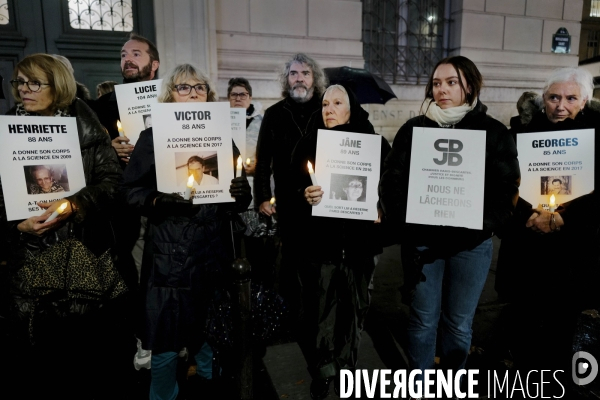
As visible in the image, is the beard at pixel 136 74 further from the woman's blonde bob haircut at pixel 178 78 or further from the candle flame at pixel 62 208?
the candle flame at pixel 62 208

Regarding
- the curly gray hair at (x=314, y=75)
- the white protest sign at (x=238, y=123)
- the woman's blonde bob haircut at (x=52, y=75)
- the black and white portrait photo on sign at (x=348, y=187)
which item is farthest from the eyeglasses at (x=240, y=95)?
the black and white portrait photo on sign at (x=348, y=187)

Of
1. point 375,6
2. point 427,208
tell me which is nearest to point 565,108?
point 427,208

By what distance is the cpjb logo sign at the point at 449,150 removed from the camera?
7.43 ft

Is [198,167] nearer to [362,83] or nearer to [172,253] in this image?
[172,253]

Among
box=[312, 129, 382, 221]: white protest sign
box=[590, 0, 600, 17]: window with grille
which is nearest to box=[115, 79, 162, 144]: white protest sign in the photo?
box=[312, 129, 382, 221]: white protest sign

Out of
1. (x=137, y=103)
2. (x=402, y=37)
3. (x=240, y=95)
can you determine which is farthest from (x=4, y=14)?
(x=402, y=37)

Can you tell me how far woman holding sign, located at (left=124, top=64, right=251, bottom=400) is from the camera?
2344 mm

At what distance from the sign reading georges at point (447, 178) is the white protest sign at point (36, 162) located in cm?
200

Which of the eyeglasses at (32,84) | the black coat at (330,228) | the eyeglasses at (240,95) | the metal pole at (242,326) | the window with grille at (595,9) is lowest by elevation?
the metal pole at (242,326)

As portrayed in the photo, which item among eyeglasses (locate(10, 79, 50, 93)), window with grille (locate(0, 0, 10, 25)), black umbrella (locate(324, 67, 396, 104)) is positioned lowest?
eyeglasses (locate(10, 79, 50, 93))

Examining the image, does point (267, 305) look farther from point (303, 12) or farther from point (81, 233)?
point (303, 12)

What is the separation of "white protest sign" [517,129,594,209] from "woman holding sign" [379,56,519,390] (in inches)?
20.8

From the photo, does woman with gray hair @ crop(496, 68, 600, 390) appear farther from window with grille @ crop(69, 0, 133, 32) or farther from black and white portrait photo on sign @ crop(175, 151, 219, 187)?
window with grille @ crop(69, 0, 133, 32)

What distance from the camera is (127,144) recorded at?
10.2ft
